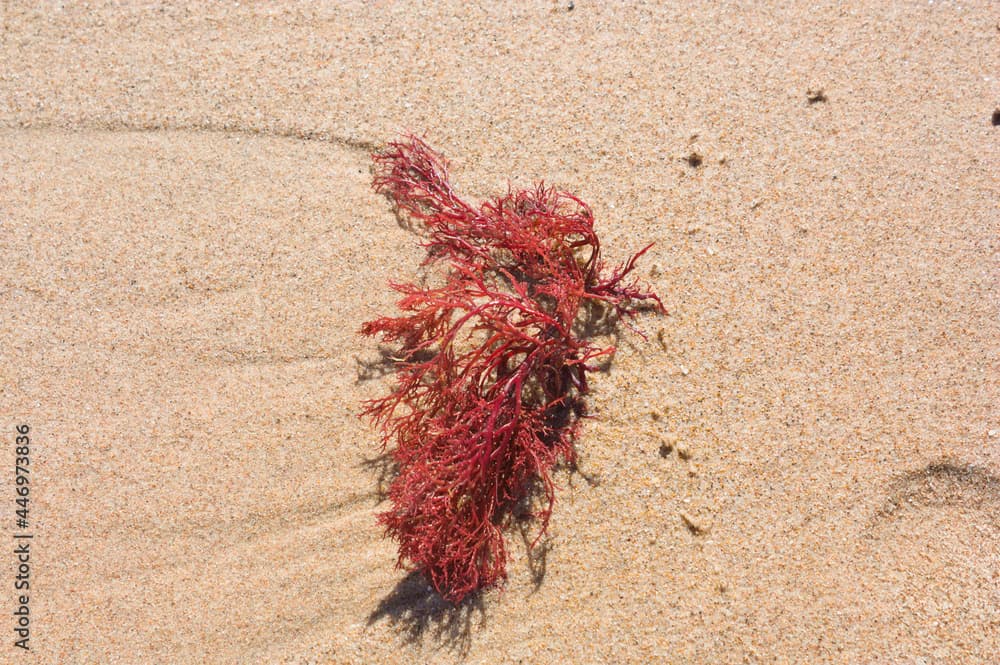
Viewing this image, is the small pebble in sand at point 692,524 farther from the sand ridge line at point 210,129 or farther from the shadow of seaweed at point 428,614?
the sand ridge line at point 210,129

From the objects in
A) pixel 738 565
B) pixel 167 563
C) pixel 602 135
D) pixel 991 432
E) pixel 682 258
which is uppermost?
pixel 602 135

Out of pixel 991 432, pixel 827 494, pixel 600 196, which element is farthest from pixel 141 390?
pixel 991 432

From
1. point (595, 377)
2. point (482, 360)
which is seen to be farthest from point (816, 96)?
point (482, 360)

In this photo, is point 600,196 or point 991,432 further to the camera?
point 600,196

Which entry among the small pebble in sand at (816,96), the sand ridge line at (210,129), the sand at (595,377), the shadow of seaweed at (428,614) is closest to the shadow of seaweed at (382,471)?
the sand at (595,377)

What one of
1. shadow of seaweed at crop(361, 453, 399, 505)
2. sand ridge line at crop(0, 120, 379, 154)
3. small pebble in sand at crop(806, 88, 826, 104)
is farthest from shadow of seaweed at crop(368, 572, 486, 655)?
small pebble in sand at crop(806, 88, 826, 104)

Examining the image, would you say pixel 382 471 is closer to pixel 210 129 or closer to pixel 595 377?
pixel 595 377

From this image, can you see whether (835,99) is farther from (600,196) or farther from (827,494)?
(827,494)
